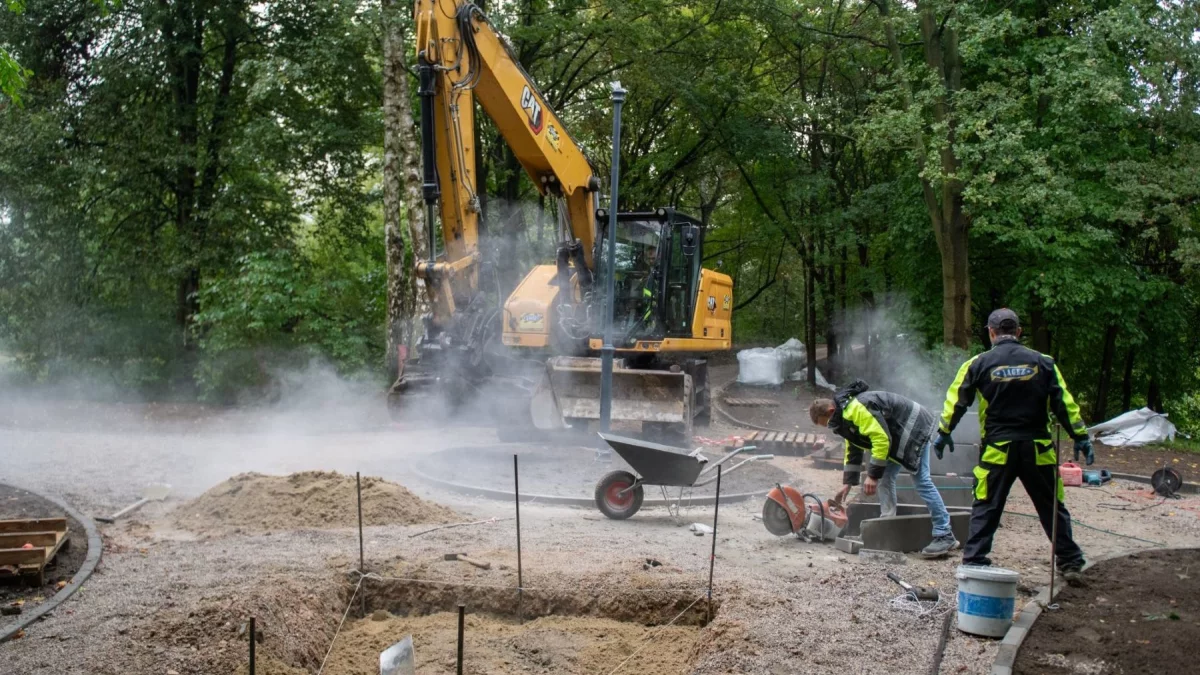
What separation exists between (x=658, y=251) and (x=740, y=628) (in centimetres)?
881

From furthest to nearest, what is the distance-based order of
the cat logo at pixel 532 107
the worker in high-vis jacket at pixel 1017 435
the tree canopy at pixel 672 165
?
the tree canopy at pixel 672 165 < the cat logo at pixel 532 107 < the worker in high-vis jacket at pixel 1017 435

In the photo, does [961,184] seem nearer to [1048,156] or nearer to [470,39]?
[1048,156]

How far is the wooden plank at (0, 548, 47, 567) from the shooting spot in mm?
6312

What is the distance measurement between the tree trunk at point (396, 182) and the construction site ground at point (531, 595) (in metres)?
7.12

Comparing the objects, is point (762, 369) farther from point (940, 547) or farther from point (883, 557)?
point (883, 557)

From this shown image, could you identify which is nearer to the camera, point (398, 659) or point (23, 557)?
point (398, 659)

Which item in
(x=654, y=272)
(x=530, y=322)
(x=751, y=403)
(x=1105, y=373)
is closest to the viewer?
(x=530, y=322)

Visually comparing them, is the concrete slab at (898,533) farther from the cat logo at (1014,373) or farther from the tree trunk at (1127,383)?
the tree trunk at (1127,383)

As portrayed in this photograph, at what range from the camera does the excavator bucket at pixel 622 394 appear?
40.5ft

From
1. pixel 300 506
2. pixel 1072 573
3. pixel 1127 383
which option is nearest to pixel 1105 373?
pixel 1127 383

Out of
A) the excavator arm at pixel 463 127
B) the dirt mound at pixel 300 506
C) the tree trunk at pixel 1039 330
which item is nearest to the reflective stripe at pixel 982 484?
Answer: the dirt mound at pixel 300 506

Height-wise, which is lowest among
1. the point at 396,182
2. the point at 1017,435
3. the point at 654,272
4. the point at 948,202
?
the point at 1017,435

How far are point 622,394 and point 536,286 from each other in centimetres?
223

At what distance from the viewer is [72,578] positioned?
6527 millimetres
